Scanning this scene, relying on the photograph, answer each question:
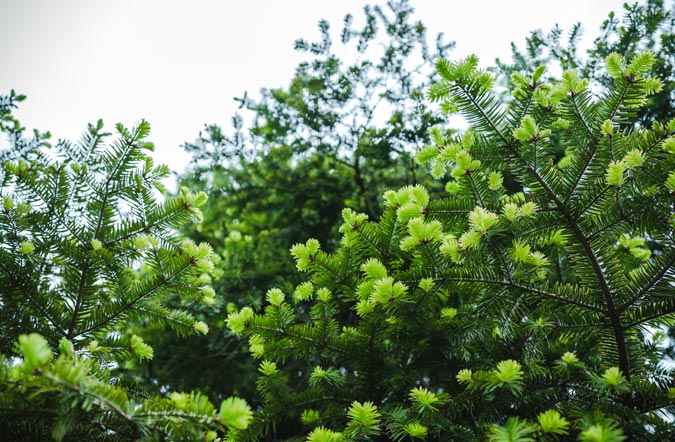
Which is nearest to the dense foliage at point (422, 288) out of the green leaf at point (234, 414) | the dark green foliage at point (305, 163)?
the green leaf at point (234, 414)

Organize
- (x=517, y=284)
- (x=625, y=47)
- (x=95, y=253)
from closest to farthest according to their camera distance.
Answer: (x=517, y=284)
(x=95, y=253)
(x=625, y=47)

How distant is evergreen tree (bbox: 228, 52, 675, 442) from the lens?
66.4 inches

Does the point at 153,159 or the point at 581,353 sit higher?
the point at 153,159

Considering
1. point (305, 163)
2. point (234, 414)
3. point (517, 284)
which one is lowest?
point (234, 414)

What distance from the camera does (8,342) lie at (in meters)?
2.07

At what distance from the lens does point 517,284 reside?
5.92 feet

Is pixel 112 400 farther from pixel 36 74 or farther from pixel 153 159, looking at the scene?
pixel 36 74

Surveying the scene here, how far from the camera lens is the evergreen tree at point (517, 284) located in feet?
5.53

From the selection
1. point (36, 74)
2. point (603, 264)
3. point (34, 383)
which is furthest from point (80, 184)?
point (36, 74)

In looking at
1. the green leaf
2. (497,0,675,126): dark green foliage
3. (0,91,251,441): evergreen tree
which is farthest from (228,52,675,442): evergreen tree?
(497,0,675,126): dark green foliage

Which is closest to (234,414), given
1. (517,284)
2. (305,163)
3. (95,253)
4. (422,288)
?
(422,288)

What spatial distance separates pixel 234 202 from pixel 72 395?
4409 mm

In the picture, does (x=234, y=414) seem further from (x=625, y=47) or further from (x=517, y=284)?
(x=625, y=47)

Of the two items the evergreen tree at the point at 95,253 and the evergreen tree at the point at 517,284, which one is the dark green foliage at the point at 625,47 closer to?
the evergreen tree at the point at 517,284
